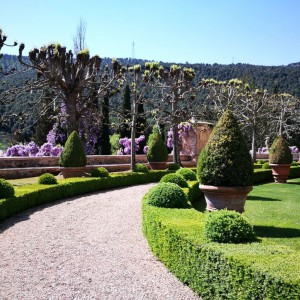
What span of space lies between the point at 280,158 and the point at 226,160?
12.5 metres

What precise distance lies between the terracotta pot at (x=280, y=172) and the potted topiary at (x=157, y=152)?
551 centimetres

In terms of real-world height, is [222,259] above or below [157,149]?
below

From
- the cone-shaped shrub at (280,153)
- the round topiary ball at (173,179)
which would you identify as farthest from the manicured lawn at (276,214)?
the round topiary ball at (173,179)

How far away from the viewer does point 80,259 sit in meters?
7.34

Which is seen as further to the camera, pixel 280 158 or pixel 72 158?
pixel 280 158

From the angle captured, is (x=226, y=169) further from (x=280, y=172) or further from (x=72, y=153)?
(x=280, y=172)

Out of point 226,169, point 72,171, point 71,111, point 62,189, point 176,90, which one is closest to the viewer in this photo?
point 226,169

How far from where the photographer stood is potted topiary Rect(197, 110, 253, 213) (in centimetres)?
926

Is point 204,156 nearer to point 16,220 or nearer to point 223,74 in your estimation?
point 16,220

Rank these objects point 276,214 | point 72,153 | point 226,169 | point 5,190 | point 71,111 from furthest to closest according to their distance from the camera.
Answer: point 71,111
point 72,153
point 276,214
point 5,190
point 226,169

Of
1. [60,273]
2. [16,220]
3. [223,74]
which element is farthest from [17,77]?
[60,273]

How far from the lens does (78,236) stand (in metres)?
9.12

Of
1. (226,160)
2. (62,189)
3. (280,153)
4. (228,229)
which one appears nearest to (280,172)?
(280,153)

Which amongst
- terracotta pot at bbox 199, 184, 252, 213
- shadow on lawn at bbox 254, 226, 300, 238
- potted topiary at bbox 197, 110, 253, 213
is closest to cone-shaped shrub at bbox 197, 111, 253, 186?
potted topiary at bbox 197, 110, 253, 213
